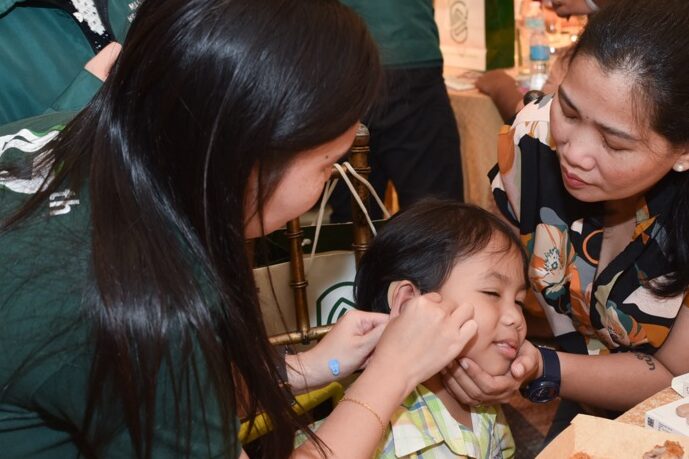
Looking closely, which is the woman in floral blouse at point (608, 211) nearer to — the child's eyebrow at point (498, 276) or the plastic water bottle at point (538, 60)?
the child's eyebrow at point (498, 276)

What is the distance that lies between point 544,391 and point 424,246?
30 cm

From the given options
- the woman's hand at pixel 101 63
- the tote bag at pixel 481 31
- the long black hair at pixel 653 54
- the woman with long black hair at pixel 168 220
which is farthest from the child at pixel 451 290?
the tote bag at pixel 481 31

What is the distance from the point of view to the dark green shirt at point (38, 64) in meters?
1.31

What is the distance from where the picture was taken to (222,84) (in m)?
0.74

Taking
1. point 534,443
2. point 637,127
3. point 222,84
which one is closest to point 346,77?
point 222,84

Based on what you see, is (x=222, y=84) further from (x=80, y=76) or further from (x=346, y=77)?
(x=80, y=76)

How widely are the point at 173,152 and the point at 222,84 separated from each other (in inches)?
3.3

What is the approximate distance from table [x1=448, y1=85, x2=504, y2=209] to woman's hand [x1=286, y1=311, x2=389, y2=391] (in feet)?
4.74

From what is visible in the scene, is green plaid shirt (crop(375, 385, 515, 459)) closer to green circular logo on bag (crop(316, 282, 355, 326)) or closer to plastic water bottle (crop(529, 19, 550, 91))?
green circular logo on bag (crop(316, 282, 355, 326))

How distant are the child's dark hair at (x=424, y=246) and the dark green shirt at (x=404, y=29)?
31.9 inches

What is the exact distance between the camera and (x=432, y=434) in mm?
1181

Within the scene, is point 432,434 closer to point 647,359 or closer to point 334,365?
point 334,365

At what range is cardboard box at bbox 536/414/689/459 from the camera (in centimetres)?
88

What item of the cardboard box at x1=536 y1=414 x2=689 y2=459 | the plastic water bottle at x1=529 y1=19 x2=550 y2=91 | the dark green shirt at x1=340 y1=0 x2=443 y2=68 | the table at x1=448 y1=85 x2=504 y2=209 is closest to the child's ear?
the cardboard box at x1=536 y1=414 x2=689 y2=459
